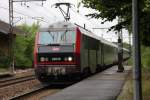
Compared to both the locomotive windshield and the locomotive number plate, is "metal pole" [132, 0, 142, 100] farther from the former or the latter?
the locomotive windshield

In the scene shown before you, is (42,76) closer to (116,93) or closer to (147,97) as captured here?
(116,93)

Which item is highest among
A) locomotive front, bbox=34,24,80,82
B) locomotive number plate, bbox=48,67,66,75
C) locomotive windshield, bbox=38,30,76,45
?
locomotive windshield, bbox=38,30,76,45

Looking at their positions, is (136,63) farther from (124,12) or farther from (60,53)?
(60,53)

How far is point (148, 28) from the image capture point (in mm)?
13102

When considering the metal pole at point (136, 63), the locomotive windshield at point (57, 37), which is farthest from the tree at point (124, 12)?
the locomotive windshield at point (57, 37)

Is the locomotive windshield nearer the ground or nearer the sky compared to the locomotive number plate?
nearer the sky

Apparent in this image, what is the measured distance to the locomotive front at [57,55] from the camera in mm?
22594

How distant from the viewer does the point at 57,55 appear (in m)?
22.8

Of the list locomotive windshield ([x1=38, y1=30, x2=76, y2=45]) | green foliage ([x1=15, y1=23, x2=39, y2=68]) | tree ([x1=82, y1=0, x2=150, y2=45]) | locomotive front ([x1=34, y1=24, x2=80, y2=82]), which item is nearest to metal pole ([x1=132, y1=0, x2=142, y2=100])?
Result: tree ([x1=82, y1=0, x2=150, y2=45])

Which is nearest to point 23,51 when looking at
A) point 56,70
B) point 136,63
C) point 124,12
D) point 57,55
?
→ point 57,55

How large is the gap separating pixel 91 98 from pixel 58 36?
8272 millimetres

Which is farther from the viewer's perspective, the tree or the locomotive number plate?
the locomotive number plate

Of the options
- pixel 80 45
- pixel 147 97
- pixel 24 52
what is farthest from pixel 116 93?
pixel 24 52

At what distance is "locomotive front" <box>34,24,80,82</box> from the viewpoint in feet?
74.1
